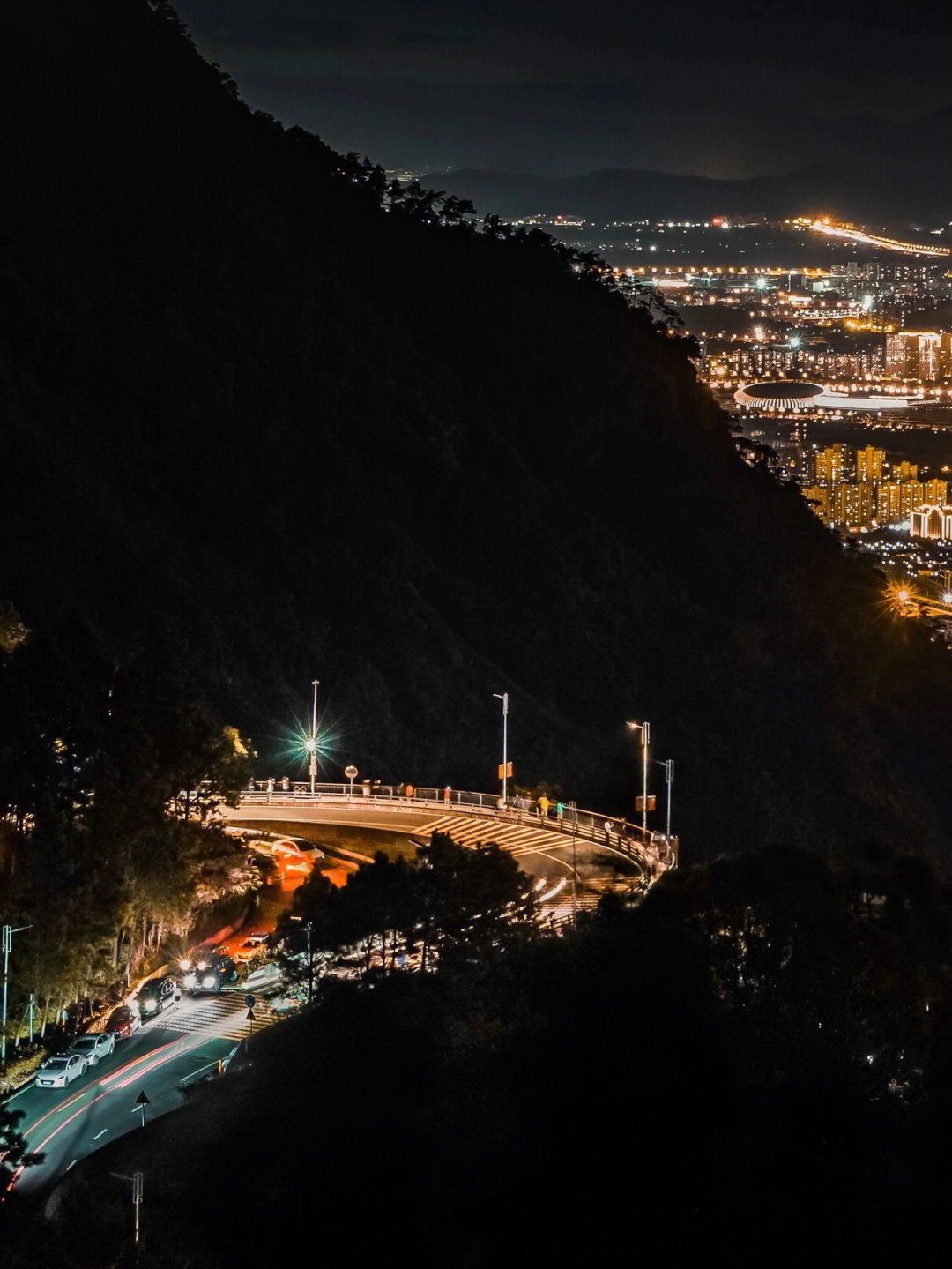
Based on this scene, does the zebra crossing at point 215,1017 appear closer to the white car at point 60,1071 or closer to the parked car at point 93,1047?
the parked car at point 93,1047

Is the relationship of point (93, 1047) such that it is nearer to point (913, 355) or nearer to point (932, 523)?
point (932, 523)

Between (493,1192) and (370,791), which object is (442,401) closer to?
(370,791)

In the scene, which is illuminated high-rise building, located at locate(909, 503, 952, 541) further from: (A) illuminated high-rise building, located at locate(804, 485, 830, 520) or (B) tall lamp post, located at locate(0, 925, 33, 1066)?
(B) tall lamp post, located at locate(0, 925, 33, 1066)

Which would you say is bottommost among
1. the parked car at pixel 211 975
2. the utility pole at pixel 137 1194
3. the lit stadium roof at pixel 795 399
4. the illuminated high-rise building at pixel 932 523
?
the utility pole at pixel 137 1194

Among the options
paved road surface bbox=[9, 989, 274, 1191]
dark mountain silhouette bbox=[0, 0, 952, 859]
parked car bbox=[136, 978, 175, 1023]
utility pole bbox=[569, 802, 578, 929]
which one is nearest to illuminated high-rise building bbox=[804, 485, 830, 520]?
dark mountain silhouette bbox=[0, 0, 952, 859]

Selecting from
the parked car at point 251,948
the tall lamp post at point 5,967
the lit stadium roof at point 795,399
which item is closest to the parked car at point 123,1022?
the tall lamp post at point 5,967
